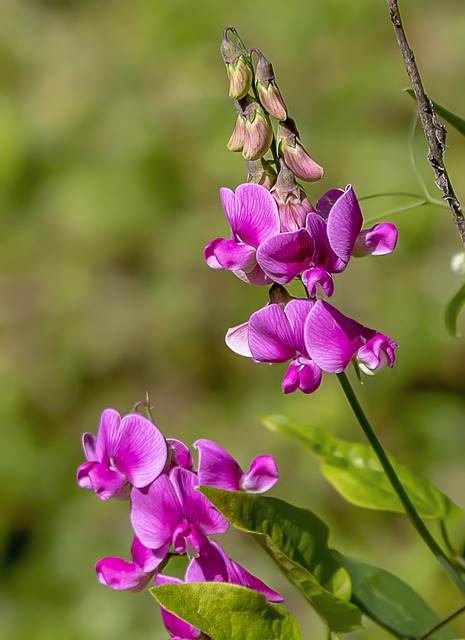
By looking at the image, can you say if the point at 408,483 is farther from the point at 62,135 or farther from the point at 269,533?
the point at 62,135

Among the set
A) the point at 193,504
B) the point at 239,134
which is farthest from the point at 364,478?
the point at 239,134

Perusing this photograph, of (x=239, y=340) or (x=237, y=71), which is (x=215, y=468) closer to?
(x=239, y=340)

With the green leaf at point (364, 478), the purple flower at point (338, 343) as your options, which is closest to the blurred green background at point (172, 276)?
the green leaf at point (364, 478)

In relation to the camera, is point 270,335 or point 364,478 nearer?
point 270,335

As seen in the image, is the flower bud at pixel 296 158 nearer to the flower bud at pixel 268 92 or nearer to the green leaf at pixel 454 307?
the flower bud at pixel 268 92

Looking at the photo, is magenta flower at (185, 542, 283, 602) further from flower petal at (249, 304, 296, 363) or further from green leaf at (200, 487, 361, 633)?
flower petal at (249, 304, 296, 363)

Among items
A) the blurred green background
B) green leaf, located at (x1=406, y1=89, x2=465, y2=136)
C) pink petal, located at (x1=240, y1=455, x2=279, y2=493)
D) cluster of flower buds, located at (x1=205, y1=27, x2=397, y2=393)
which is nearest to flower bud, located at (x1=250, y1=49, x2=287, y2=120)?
cluster of flower buds, located at (x1=205, y1=27, x2=397, y2=393)
